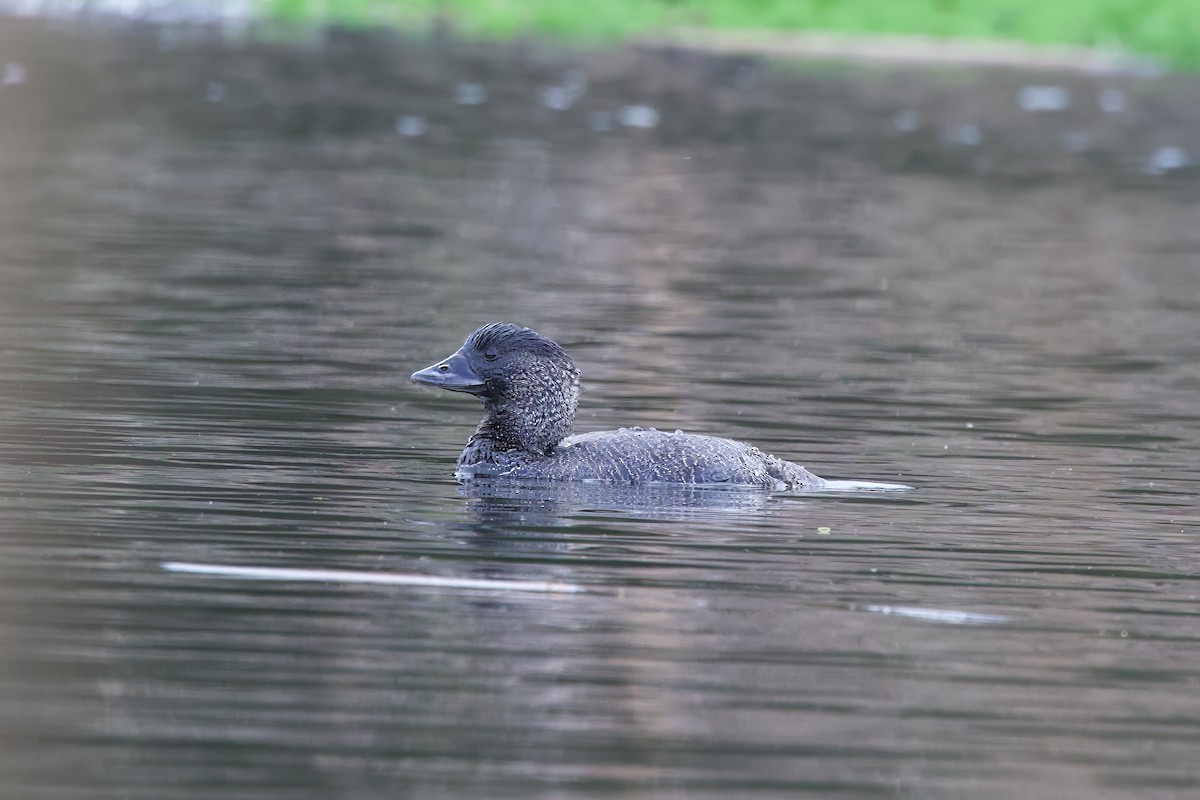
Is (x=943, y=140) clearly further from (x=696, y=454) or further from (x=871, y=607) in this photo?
(x=871, y=607)

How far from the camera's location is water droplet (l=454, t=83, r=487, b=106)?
41094 mm

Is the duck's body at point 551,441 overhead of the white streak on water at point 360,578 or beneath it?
overhead

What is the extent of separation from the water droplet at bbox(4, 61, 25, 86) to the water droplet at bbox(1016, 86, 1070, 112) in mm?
18467

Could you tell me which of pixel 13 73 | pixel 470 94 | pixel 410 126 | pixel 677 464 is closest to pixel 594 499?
pixel 677 464

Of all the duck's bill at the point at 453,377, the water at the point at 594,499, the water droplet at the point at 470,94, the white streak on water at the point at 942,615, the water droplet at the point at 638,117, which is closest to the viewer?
the water at the point at 594,499

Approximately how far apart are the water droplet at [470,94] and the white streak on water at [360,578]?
3176 centimetres

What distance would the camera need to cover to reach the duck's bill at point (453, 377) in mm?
12281

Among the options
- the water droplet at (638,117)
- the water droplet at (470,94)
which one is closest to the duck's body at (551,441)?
the water droplet at (638,117)

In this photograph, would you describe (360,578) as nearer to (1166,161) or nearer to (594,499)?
(594,499)

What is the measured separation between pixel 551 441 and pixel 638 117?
92.8 ft

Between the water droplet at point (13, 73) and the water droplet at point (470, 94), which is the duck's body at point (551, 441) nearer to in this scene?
the water droplet at point (13, 73)

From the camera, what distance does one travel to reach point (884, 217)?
28094 mm

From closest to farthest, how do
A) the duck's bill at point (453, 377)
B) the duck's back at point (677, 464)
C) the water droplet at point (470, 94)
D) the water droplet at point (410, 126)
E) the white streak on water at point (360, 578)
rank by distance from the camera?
the white streak on water at point (360, 578) → the duck's back at point (677, 464) → the duck's bill at point (453, 377) → the water droplet at point (410, 126) → the water droplet at point (470, 94)

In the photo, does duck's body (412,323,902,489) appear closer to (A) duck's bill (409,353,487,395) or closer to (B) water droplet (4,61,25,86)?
(A) duck's bill (409,353,487,395)
